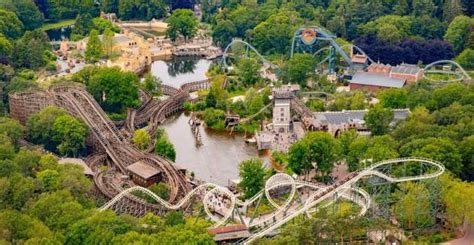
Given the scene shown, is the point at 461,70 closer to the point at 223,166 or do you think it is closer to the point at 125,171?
the point at 223,166

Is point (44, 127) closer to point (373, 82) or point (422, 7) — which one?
point (373, 82)

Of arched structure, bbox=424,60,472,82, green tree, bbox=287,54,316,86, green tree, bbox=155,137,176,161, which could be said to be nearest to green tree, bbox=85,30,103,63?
green tree, bbox=287,54,316,86

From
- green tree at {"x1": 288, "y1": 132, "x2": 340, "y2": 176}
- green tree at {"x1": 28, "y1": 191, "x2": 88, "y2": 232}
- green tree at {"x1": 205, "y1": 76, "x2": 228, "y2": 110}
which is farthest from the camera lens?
green tree at {"x1": 205, "y1": 76, "x2": 228, "y2": 110}

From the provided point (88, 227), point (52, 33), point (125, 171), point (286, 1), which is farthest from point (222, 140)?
point (52, 33)

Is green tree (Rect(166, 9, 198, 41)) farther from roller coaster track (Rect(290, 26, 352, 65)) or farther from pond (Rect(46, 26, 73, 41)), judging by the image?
roller coaster track (Rect(290, 26, 352, 65))

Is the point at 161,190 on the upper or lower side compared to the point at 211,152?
upper

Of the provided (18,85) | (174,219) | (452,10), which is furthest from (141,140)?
(452,10)
